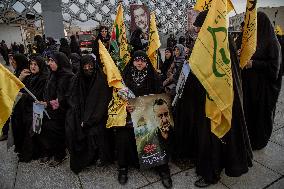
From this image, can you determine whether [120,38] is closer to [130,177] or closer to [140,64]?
[140,64]

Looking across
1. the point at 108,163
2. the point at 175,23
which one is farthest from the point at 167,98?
the point at 175,23

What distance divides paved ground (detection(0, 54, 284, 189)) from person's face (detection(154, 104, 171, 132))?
0.61m

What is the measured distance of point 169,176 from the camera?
3.02 m

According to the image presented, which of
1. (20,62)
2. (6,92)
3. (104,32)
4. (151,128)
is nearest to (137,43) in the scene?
(104,32)

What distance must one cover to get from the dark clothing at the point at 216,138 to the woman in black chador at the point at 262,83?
0.84 m

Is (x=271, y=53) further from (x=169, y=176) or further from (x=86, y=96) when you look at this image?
(x=86, y=96)

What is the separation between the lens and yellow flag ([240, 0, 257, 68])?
2.91 metres

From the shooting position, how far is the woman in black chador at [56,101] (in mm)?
3504

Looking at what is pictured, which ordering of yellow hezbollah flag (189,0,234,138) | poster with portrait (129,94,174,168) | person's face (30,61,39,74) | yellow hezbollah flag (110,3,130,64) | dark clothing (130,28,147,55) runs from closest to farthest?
1. yellow hezbollah flag (189,0,234,138)
2. poster with portrait (129,94,174,168)
3. person's face (30,61,39,74)
4. yellow hezbollah flag (110,3,130,64)
5. dark clothing (130,28,147,55)

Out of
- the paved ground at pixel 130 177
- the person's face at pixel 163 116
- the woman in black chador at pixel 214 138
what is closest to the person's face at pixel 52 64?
the paved ground at pixel 130 177

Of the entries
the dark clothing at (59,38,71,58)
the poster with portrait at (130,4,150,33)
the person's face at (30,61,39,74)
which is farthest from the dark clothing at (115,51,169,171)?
the poster with portrait at (130,4,150,33)

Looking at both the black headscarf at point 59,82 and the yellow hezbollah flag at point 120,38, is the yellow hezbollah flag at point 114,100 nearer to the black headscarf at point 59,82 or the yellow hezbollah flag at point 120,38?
the black headscarf at point 59,82

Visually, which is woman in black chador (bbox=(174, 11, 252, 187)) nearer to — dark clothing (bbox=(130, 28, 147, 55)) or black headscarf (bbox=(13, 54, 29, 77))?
black headscarf (bbox=(13, 54, 29, 77))

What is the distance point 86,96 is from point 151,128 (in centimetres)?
99
